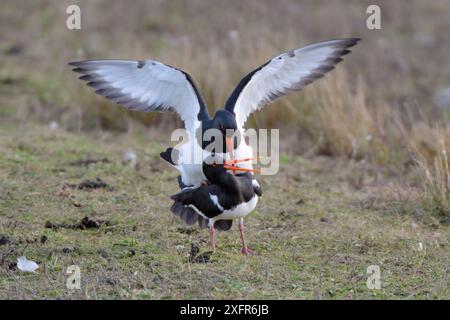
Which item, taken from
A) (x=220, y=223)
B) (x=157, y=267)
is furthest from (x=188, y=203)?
(x=157, y=267)

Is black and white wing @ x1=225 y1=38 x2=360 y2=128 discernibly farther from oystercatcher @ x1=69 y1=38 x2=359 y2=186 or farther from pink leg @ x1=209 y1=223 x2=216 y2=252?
pink leg @ x1=209 y1=223 x2=216 y2=252

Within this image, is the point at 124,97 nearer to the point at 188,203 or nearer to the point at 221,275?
the point at 188,203

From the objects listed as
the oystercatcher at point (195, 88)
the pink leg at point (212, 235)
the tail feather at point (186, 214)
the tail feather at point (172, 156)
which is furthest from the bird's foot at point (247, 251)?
the tail feather at point (172, 156)

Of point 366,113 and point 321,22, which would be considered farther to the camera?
point 321,22

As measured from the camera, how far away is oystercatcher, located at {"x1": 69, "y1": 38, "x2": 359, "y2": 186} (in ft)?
19.6

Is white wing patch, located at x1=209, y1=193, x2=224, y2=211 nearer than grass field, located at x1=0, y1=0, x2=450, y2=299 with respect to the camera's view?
No

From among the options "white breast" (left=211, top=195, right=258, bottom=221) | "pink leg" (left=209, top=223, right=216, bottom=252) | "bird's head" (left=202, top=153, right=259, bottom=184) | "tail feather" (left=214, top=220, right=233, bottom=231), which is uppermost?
"bird's head" (left=202, top=153, right=259, bottom=184)

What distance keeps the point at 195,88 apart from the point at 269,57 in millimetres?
3445

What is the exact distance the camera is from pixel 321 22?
13281mm

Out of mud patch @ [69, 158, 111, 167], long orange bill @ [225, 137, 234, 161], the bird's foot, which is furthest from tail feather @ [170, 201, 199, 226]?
mud patch @ [69, 158, 111, 167]

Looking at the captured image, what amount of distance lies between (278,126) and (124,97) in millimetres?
3346

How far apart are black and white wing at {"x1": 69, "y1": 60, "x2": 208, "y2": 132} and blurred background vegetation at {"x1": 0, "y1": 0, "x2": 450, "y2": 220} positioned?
1.86 meters

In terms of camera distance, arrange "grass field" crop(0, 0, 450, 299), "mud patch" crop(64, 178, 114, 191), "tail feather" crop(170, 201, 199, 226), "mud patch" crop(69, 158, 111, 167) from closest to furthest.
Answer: "grass field" crop(0, 0, 450, 299) < "tail feather" crop(170, 201, 199, 226) < "mud patch" crop(64, 178, 114, 191) < "mud patch" crop(69, 158, 111, 167)

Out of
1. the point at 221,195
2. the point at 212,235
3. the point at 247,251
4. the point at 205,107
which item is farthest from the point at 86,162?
the point at 247,251
